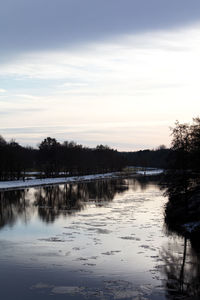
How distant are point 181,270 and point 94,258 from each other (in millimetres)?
5968

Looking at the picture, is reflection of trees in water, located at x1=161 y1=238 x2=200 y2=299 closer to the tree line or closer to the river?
the river

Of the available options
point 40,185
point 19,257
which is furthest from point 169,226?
point 40,185

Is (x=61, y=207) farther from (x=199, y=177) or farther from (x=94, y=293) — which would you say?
(x=94, y=293)

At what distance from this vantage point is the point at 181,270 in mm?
23453

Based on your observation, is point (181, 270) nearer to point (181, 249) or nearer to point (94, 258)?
point (181, 249)

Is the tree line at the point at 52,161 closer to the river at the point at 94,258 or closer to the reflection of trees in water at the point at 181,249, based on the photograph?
the river at the point at 94,258

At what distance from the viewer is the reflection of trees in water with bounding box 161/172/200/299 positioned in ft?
67.1

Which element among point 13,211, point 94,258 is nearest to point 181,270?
point 94,258

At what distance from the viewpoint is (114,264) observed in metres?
24.8

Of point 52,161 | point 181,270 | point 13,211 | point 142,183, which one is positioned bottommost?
point 181,270

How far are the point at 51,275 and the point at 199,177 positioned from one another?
921 inches

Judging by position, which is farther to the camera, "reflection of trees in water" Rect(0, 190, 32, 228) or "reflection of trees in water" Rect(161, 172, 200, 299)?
"reflection of trees in water" Rect(0, 190, 32, 228)

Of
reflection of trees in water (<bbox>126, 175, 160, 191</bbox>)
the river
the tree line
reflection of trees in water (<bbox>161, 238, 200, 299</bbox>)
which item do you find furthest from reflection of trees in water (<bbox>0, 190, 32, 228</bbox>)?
the tree line

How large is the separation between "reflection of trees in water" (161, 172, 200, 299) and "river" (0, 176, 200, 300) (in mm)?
57
